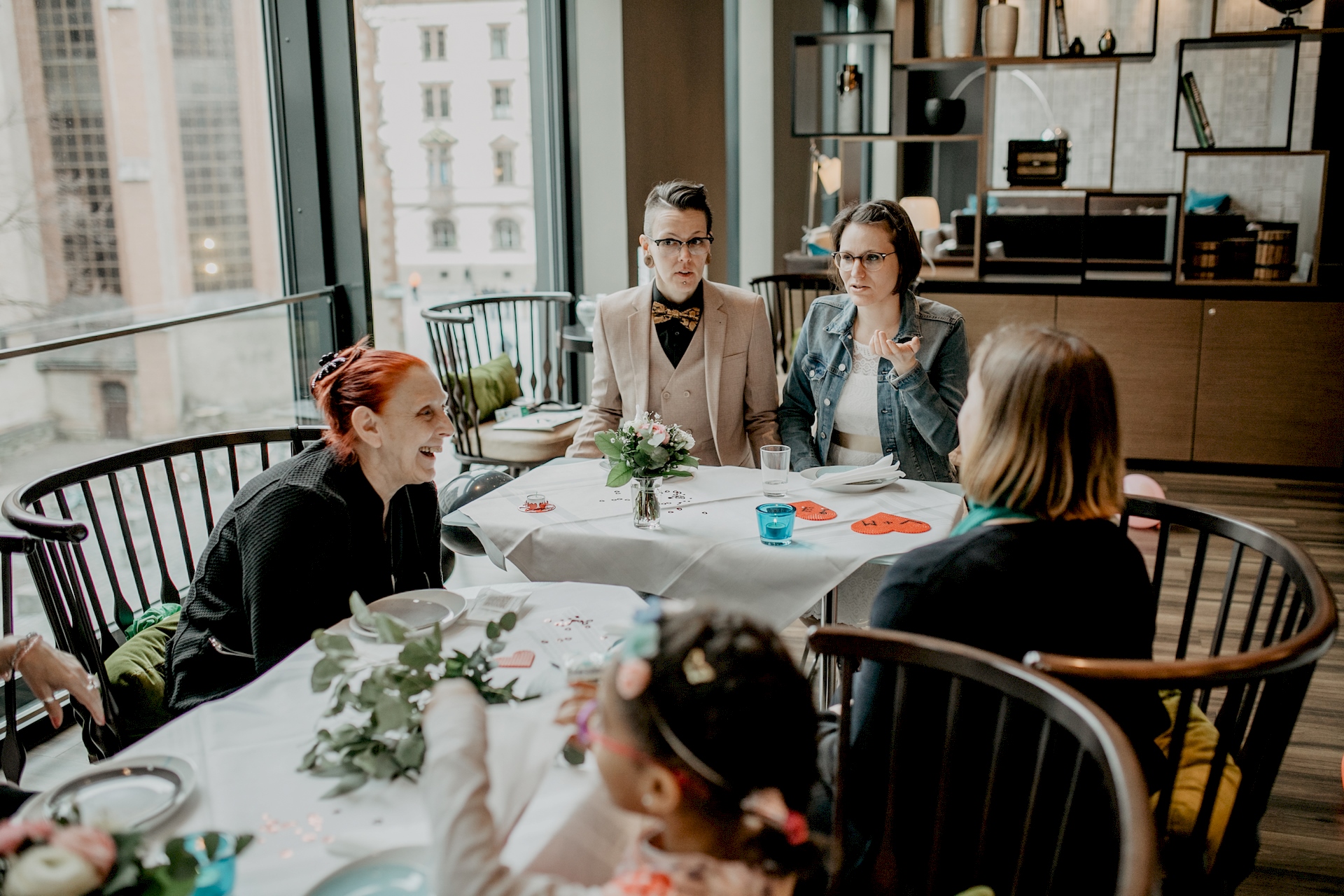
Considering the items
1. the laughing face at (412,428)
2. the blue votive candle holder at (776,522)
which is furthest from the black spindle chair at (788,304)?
the laughing face at (412,428)

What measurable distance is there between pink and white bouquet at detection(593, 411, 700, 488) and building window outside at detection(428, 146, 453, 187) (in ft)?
9.03

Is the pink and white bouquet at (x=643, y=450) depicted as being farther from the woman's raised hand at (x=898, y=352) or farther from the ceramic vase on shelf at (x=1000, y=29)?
the ceramic vase on shelf at (x=1000, y=29)

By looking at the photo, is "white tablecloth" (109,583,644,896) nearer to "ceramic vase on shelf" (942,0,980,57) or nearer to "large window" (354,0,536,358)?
"large window" (354,0,536,358)

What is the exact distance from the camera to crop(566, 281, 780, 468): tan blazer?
2875 millimetres

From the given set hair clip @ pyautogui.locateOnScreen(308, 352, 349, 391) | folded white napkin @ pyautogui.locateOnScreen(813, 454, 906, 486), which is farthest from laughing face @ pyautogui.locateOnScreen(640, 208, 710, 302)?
hair clip @ pyautogui.locateOnScreen(308, 352, 349, 391)

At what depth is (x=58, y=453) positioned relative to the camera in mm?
2738

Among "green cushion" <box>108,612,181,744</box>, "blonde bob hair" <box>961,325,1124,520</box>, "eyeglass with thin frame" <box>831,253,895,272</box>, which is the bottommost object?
"green cushion" <box>108,612,181,744</box>

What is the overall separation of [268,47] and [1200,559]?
3.10 m

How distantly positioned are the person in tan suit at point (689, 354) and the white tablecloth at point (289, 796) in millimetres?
1438

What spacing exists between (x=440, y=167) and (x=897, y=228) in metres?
2.46

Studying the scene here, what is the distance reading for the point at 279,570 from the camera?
1722 millimetres

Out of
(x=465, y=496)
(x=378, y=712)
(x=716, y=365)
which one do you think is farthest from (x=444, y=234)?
(x=378, y=712)

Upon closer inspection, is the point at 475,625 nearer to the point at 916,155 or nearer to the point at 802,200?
the point at 802,200

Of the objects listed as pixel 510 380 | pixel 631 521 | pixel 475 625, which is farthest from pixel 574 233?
pixel 475 625
